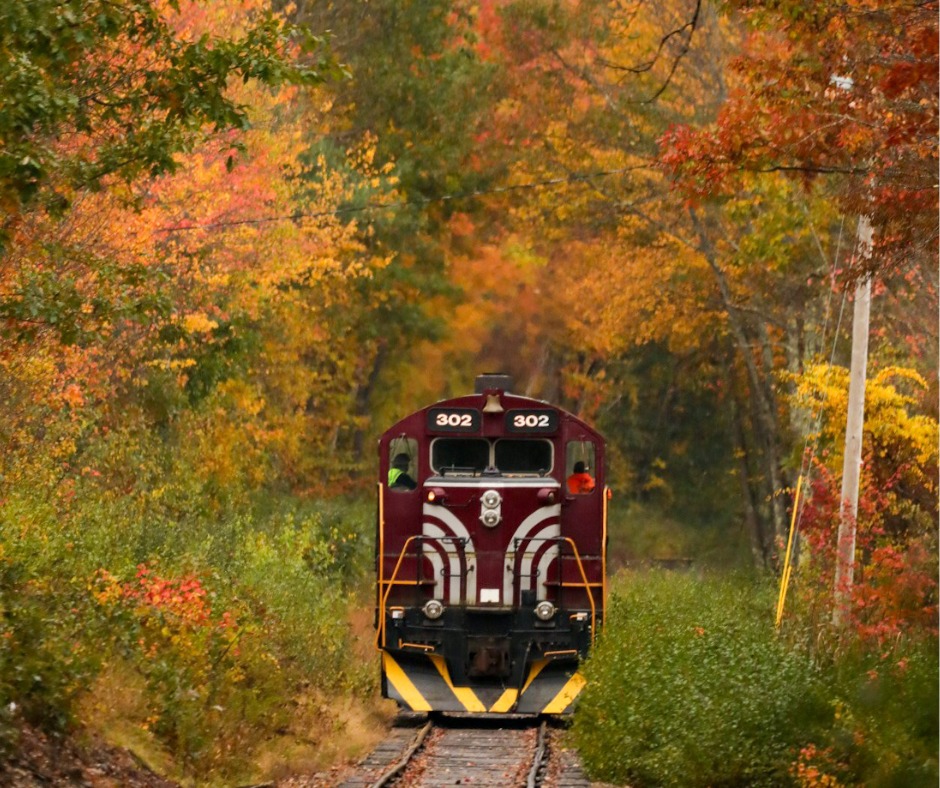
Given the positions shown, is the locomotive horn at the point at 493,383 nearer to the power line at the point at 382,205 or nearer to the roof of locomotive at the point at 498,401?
the roof of locomotive at the point at 498,401

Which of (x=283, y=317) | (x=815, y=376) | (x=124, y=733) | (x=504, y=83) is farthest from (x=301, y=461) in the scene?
(x=124, y=733)

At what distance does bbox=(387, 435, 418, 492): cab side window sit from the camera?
1883cm

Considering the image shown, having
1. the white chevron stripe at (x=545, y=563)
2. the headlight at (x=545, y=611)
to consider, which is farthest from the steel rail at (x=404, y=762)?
the white chevron stripe at (x=545, y=563)

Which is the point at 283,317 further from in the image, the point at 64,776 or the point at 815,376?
the point at 64,776

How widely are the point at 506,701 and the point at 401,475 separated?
286 centimetres

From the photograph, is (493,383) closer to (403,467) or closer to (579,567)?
(403,467)

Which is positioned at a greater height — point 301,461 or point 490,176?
point 490,176

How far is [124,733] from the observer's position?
13.6m

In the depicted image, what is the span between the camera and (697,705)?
540 inches

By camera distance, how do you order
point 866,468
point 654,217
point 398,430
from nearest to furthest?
point 398,430, point 866,468, point 654,217

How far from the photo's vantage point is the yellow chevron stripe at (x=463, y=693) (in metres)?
18.6

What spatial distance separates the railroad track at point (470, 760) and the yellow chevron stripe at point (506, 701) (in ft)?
0.96

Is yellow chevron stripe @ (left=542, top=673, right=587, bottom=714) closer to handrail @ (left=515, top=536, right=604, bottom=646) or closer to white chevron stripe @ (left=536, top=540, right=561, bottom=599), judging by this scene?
handrail @ (left=515, top=536, right=604, bottom=646)

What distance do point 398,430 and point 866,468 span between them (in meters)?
8.05
